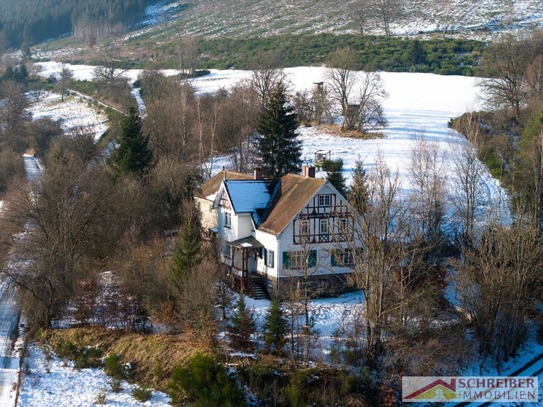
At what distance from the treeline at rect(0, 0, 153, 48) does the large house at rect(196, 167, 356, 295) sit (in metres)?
119

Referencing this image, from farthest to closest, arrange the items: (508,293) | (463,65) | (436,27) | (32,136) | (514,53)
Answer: (436,27)
(463,65)
(32,136)
(514,53)
(508,293)

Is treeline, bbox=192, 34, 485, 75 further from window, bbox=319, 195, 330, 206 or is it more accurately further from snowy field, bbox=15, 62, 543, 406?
window, bbox=319, 195, 330, 206

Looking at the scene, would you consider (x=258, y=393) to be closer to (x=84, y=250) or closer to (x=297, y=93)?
(x=84, y=250)

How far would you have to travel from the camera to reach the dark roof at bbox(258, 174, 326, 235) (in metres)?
30.3

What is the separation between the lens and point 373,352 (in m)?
25.2

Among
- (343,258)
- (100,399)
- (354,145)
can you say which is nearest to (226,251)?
(343,258)

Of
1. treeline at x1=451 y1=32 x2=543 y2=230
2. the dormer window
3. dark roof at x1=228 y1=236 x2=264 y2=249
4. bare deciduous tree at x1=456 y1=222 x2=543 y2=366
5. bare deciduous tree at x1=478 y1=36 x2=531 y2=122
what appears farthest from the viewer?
bare deciduous tree at x1=478 y1=36 x2=531 y2=122

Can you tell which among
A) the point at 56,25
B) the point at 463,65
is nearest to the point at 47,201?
the point at 463,65

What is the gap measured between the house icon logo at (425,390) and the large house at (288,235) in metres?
6.10

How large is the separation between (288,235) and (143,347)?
833cm

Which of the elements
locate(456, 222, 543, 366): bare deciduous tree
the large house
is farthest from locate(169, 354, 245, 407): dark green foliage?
locate(456, 222, 543, 366): bare deciduous tree

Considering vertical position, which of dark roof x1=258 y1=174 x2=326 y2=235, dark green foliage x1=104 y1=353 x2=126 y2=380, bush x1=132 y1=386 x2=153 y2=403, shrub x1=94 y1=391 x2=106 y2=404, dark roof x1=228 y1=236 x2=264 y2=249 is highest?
dark roof x1=258 y1=174 x2=326 y2=235

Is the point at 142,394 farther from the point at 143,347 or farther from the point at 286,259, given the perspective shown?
the point at 286,259

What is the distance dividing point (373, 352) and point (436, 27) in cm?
7760
